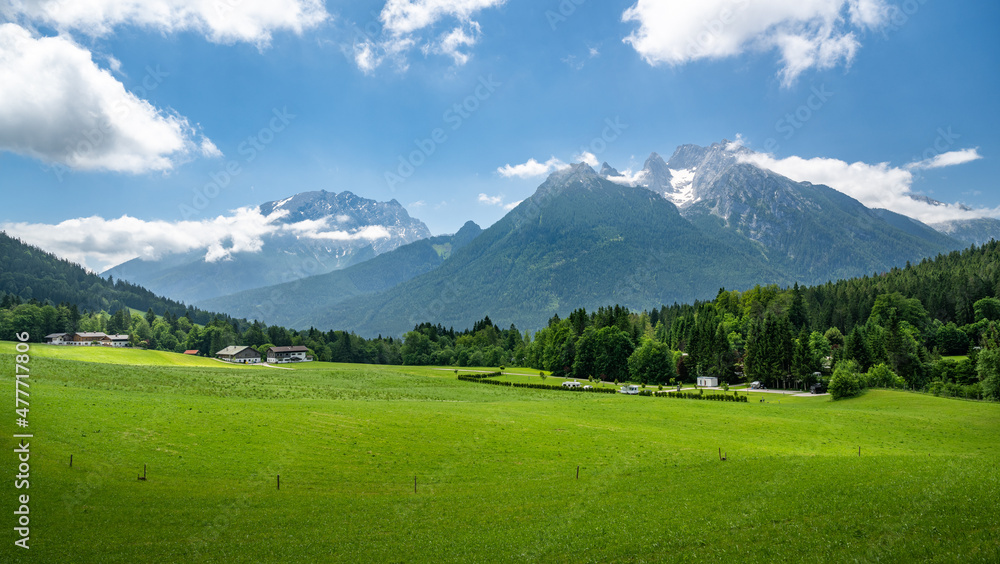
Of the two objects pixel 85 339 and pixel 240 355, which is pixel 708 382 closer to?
pixel 240 355

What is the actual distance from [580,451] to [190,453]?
81.1 ft

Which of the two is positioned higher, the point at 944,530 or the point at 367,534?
the point at 944,530

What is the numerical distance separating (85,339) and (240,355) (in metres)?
53.3

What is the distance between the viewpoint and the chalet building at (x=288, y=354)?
151 m

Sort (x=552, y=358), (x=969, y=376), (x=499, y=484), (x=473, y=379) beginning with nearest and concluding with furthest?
(x=499, y=484) < (x=969, y=376) < (x=473, y=379) < (x=552, y=358)

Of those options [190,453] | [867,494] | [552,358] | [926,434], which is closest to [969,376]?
[926,434]

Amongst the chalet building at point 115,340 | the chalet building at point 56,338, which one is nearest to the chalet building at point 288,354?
the chalet building at point 115,340

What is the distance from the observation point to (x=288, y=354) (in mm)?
153875

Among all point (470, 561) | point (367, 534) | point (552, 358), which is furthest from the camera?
point (552, 358)

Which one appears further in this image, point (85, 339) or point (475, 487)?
point (85, 339)

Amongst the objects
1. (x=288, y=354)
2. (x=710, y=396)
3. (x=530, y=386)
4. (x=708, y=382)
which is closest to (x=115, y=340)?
(x=288, y=354)

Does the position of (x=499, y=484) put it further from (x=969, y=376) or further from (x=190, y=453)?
(x=969, y=376)

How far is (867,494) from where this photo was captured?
66.4 ft

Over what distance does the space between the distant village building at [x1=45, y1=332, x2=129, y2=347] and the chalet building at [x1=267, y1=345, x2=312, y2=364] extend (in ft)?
163
